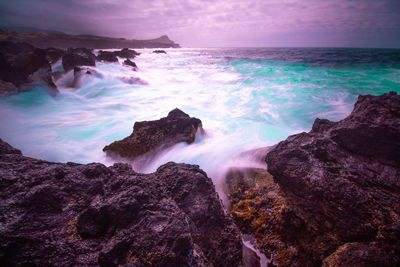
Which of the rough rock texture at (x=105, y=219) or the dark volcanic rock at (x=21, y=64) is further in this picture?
the dark volcanic rock at (x=21, y=64)

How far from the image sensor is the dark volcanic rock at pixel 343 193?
305 centimetres

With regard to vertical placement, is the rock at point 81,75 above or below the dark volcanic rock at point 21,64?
below

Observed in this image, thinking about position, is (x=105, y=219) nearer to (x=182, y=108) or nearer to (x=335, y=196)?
(x=335, y=196)

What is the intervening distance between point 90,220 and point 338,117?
1129 centimetres

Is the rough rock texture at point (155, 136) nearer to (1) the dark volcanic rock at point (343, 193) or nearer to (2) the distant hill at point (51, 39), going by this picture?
(1) the dark volcanic rock at point (343, 193)

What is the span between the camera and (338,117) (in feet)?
35.8

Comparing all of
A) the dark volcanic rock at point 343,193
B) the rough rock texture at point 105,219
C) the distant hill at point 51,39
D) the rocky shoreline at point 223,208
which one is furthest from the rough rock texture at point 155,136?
the distant hill at point 51,39

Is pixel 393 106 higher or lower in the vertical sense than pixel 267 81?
higher

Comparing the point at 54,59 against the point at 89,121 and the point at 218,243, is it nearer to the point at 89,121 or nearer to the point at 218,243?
the point at 89,121

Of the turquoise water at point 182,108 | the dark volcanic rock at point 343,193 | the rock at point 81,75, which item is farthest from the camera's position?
the rock at point 81,75

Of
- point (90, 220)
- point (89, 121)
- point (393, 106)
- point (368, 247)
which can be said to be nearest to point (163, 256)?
point (90, 220)

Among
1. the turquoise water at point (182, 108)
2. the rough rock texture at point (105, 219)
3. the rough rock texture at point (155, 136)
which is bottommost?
the turquoise water at point (182, 108)

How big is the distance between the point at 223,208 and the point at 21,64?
12553mm

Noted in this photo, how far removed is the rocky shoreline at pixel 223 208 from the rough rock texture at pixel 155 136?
214 cm
